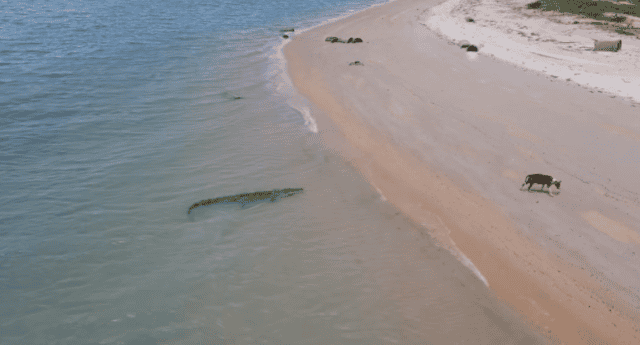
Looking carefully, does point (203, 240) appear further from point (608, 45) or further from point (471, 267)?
point (608, 45)

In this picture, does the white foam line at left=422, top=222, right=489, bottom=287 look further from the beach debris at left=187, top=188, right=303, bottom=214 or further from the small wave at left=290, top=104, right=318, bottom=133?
the small wave at left=290, top=104, right=318, bottom=133

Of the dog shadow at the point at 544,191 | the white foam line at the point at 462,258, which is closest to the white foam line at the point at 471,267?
the white foam line at the point at 462,258

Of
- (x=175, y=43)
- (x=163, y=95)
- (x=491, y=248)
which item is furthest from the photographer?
(x=175, y=43)

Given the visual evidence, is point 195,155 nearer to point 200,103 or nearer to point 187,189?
point 187,189

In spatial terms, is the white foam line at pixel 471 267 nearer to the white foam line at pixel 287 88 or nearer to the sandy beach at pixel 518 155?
the sandy beach at pixel 518 155

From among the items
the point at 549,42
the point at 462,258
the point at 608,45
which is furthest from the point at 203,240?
the point at 549,42

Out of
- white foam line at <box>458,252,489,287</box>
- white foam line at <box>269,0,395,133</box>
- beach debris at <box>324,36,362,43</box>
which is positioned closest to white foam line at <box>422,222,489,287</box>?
white foam line at <box>458,252,489,287</box>

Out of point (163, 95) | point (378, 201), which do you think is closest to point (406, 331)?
point (378, 201)
